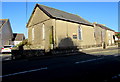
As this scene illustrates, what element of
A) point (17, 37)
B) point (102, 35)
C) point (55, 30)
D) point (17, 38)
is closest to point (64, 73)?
point (55, 30)

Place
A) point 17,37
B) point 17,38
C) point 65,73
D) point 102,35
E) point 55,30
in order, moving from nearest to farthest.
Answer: point 65,73 → point 55,30 → point 102,35 → point 17,38 → point 17,37

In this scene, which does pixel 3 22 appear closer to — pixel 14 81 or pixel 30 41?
pixel 30 41

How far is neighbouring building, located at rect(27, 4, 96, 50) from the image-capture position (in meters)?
19.0

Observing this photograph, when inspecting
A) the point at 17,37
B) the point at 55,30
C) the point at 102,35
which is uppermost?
the point at 17,37

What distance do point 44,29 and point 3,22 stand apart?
20.4 m

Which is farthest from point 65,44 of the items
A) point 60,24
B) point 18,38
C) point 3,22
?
point 18,38

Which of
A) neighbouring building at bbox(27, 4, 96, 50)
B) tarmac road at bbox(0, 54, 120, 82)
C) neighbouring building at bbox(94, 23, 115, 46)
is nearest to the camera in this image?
tarmac road at bbox(0, 54, 120, 82)

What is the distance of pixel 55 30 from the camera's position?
746 inches

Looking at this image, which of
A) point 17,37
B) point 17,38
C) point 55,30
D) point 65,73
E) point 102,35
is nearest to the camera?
point 65,73

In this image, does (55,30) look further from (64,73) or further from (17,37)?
(17,37)

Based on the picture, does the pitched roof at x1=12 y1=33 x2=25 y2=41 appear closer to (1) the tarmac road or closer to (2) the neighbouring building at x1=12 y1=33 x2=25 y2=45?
(2) the neighbouring building at x1=12 y1=33 x2=25 y2=45

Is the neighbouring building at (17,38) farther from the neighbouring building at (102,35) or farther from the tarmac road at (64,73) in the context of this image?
the tarmac road at (64,73)

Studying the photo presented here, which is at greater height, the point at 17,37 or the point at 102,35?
the point at 17,37

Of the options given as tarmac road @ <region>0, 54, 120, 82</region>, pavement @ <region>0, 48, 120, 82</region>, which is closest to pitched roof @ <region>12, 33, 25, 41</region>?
pavement @ <region>0, 48, 120, 82</region>
